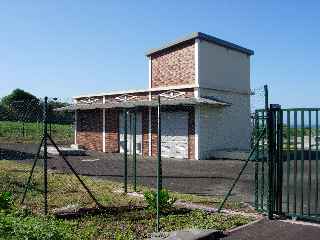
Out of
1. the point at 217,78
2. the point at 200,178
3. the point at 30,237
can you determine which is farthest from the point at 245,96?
the point at 30,237

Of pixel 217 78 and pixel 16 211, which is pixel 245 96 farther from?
pixel 16 211

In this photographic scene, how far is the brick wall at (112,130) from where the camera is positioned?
2783cm

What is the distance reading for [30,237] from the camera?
6.00m

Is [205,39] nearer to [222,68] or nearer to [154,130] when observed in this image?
[222,68]

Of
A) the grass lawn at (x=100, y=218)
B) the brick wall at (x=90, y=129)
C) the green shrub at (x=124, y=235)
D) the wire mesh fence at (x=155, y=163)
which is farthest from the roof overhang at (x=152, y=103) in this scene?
the green shrub at (x=124, y=235)

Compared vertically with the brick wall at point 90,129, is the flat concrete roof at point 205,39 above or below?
A: above

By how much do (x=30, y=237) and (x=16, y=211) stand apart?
10.8ft

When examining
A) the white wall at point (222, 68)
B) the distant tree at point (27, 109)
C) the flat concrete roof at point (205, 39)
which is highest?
the flat concrete roof at point (205, 39)

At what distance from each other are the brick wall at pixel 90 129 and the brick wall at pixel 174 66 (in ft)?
13.9

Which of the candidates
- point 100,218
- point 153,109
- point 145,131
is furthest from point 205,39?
point 100,218

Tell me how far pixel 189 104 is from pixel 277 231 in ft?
49.5

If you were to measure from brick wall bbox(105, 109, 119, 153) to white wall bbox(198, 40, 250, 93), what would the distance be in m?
6.26

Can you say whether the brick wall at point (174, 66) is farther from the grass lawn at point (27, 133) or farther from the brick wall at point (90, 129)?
the grass lawn at point (27, 133)

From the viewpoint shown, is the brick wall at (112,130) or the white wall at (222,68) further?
the brick wall at (112,130)
